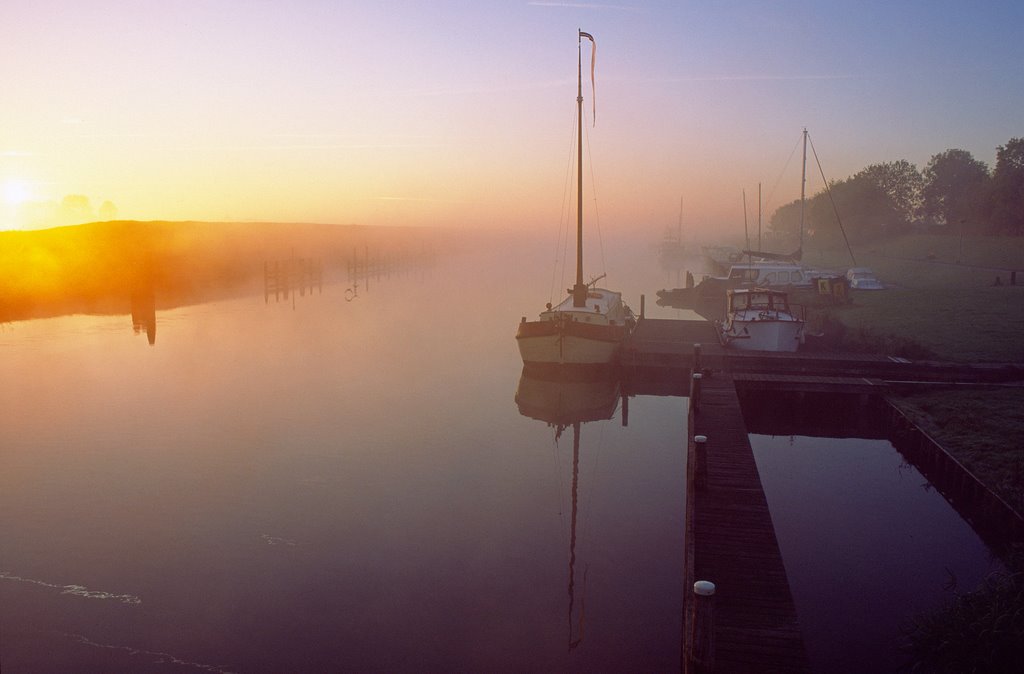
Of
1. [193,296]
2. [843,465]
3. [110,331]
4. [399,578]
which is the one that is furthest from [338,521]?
[193,296]

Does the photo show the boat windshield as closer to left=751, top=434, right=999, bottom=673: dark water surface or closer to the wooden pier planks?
left=751, top=434, right=999, bottom=673: dark water surface

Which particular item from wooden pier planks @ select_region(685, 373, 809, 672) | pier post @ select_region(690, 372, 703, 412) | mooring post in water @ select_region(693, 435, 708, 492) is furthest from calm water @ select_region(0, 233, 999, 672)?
pier post @ select_region(690, 372, 703, 412)

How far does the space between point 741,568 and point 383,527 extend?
8604 mm

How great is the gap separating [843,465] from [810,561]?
318 inches

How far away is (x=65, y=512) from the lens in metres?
17.6

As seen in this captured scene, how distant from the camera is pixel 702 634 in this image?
841cm

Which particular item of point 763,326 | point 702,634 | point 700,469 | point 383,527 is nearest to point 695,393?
point 700,469

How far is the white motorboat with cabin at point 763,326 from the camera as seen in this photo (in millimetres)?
34531

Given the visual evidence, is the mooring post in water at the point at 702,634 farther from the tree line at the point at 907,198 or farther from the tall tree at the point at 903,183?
the tall tree at the point at 903,183

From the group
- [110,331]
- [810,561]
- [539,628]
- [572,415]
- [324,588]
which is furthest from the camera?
[110,331]

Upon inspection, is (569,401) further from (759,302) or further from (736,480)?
(736,480)

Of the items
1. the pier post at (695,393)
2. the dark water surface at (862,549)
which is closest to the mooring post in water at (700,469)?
the dark water surface at (862,549)

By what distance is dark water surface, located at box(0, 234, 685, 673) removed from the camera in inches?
490

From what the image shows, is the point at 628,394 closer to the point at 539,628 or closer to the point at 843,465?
the point at 843,465
